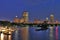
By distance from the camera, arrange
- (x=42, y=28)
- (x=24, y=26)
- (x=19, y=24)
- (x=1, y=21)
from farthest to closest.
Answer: (x=24, y=26), (x=19, y=24), (x=42, y=28), (x=1, y=21)

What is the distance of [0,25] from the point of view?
81750mm

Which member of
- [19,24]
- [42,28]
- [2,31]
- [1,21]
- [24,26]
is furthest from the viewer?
[24,26]

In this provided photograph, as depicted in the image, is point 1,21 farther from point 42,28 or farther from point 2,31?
point 42,28

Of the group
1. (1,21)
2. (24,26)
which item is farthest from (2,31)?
(24,26)

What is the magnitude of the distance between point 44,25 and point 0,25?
54.7 m

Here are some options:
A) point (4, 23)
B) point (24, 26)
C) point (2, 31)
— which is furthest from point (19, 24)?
point (2, 31)

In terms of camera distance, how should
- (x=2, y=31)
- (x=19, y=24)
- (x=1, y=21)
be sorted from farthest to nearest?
(x=19, y=24)
(x=1, y=21)
(x=2, y=31)

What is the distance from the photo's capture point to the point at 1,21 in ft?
265

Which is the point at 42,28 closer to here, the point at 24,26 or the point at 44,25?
the point at 44,25

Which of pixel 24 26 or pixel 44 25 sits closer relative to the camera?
pixel 44 25

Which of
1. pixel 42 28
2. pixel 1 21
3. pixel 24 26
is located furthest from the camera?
pixel 24 26

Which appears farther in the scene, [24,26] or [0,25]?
[24,26]

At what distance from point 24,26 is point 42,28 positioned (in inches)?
990

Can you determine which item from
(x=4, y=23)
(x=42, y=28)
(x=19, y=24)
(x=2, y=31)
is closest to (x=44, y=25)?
(x=42, y=28)
